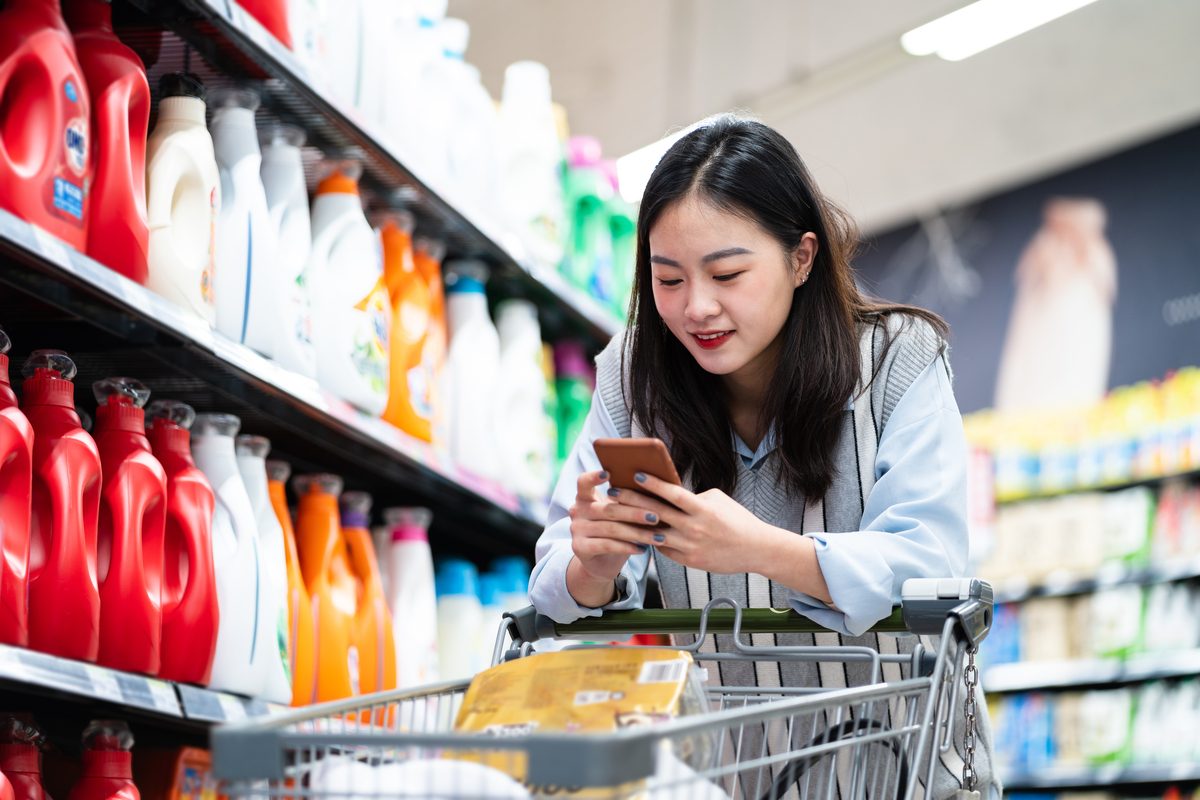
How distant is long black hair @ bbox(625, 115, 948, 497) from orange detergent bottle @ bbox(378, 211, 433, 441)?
91 centimetres

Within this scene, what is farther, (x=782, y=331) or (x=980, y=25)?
(x=980, y=25)

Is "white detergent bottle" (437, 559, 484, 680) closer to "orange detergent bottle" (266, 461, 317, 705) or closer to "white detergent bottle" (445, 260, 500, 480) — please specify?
"white detergent bottle" (445, 260, 500, 480)

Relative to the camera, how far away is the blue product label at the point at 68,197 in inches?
70.1

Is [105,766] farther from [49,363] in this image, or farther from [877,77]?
[877,77]

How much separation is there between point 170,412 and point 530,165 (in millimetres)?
1421

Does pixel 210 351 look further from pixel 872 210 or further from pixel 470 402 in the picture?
pixel 872 210

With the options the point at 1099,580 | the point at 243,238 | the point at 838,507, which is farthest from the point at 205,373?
the point at 1099,580

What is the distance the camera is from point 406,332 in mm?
2766

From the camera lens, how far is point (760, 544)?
1.44 meters

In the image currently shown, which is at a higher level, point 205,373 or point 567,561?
point 205,373

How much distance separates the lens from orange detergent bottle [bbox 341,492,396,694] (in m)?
2.49

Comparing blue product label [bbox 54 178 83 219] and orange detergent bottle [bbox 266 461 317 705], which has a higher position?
blue product label [bbox 54 178 83 219]

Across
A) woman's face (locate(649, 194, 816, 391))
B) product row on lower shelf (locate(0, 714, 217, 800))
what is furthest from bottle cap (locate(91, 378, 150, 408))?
woman's face (locate(649, 194, 816, 391))

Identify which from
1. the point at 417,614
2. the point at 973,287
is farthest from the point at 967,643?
the point at 973,287
